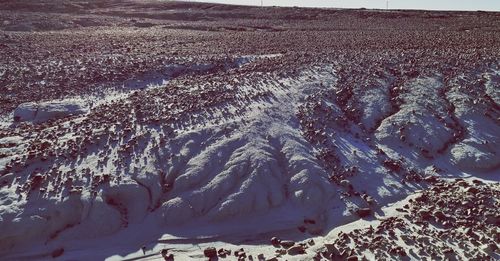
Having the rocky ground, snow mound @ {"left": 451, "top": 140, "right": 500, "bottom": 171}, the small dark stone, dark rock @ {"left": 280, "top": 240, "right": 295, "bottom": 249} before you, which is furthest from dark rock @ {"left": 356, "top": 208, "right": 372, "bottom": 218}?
the small dark stone

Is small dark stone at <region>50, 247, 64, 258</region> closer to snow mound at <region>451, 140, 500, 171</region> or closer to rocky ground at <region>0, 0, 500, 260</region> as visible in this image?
rocky ground at <region>0, 0, 500, 260</region>

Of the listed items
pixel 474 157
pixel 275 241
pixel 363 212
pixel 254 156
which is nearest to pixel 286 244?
pixel 275 241

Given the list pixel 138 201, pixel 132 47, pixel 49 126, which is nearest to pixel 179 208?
pixel 138 201

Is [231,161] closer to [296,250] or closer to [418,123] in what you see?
[296,250]

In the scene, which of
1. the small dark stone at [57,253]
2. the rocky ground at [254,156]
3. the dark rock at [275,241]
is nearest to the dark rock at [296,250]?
the rocky ground at [254,156]

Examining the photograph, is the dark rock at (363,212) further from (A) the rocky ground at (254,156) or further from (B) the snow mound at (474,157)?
(B) the snow mound at (474,157)
